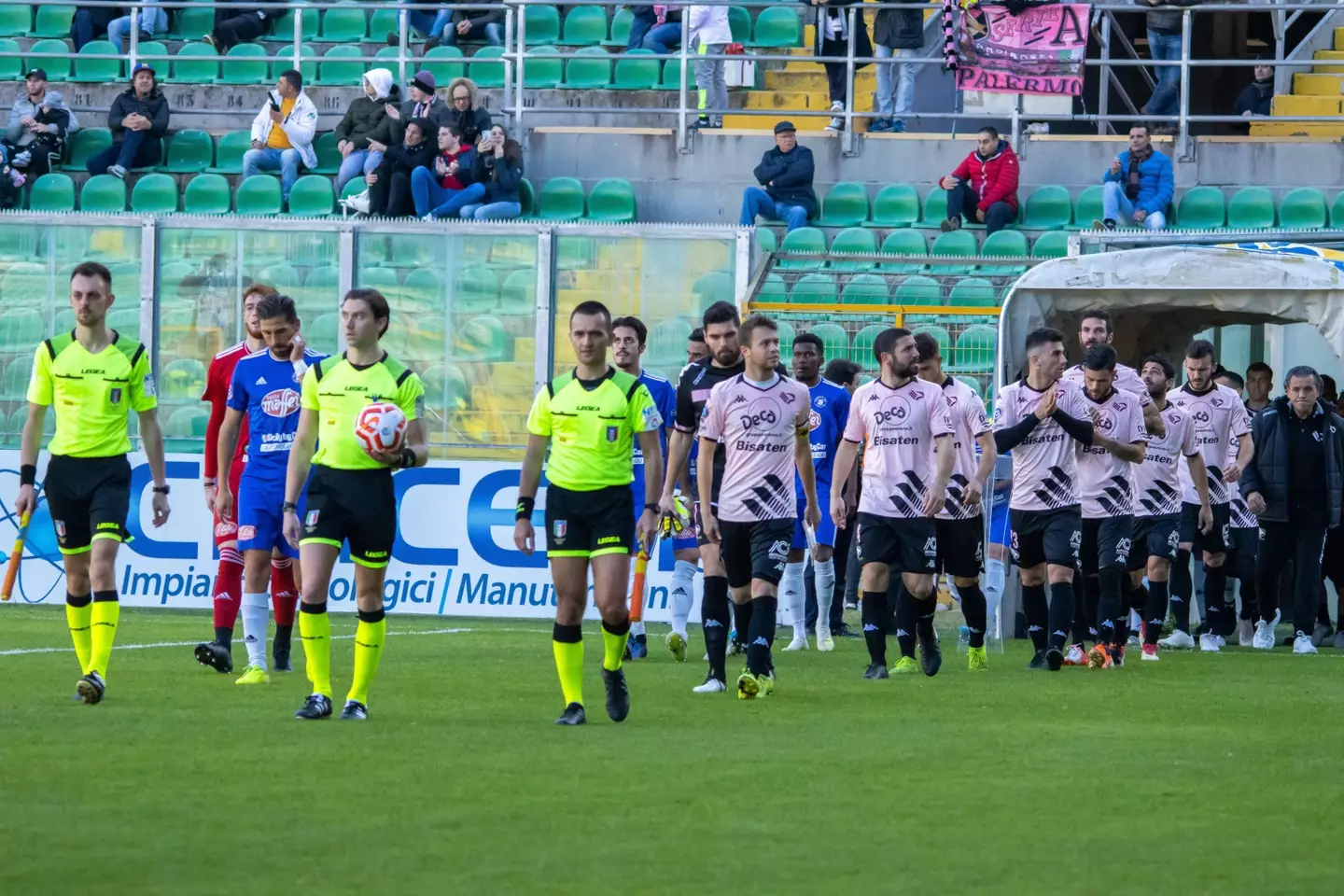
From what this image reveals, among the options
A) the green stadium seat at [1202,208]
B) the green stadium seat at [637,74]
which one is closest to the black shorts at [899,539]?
the green stadium seat at [1202,208]

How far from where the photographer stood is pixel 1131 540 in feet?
44.8

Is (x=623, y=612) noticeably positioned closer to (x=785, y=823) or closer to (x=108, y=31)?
(x=785, y=823)

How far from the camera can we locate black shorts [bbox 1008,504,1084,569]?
12938mm

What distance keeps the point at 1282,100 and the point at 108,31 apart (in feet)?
46.9

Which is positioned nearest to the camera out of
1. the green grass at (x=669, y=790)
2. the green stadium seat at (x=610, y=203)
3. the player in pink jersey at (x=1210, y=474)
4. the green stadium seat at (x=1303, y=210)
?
the green grass at (x=669, y=790)

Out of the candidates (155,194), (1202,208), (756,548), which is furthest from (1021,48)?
(756,548)

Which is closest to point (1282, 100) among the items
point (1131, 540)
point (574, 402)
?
point (1131, 540)

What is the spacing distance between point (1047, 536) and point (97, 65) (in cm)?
1663

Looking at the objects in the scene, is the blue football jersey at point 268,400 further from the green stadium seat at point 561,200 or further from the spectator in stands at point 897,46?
the spectator in stands at point 897,46

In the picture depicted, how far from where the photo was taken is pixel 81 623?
34.4ft

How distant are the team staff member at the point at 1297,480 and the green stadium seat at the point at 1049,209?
5886mm

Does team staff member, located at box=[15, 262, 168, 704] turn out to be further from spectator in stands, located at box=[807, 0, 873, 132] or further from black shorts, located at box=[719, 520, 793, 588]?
spectator in stands, located at box=[807, 0, 873, 132]

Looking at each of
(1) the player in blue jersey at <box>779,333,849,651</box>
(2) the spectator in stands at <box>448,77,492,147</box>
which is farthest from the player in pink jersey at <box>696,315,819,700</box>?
(2) the spectator in stands at <box>448,77,492,147</box>

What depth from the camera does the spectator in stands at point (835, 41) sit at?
22.9m
